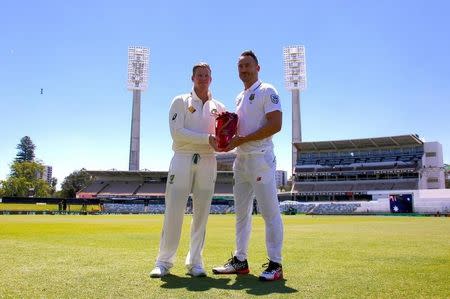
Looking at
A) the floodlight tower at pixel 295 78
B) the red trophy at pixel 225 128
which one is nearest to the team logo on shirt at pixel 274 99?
the red trophy at pixel 225 128

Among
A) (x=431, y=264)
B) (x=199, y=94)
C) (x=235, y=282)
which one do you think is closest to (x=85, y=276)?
(x=235, y=282)

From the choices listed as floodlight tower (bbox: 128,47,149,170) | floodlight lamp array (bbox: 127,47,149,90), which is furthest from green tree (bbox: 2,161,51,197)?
floodlight lamp array (bbox: 127,47,149,90)

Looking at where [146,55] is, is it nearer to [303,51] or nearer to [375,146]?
[303,51]

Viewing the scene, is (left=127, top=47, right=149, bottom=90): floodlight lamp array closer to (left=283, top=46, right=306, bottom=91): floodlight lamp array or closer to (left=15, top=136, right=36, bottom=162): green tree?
(left=283, top=46, right=306, bottom=91): floodlight lamp array

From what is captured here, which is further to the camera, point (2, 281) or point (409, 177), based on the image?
point (409, 177)

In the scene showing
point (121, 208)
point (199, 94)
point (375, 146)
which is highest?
point (375, 146)

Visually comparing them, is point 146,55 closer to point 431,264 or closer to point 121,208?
point 121,208

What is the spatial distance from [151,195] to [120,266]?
76089 millimetres

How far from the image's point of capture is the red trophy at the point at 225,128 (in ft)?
14.7

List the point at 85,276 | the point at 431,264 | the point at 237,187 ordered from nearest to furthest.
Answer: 1. the point at 85,276
2. the point at 237,187
3. the point at 431,264

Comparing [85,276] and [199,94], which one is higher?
[199,94]

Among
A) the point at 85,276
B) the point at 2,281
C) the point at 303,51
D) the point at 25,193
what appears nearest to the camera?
the point at 2,281

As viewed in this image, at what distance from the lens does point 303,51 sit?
274 feet

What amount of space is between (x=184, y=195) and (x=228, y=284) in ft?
4.03
